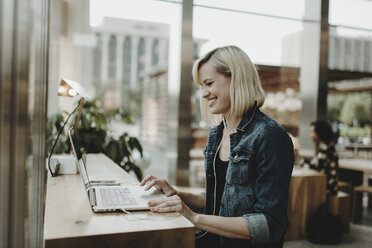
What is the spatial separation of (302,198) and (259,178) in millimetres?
2369

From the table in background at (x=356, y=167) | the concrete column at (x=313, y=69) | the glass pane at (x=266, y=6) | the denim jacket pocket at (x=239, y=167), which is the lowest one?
the table in background at (x=356, y=167)

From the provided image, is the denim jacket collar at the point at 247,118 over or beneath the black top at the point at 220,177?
over

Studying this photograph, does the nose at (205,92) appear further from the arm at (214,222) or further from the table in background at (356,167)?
the table in background at (356,167)

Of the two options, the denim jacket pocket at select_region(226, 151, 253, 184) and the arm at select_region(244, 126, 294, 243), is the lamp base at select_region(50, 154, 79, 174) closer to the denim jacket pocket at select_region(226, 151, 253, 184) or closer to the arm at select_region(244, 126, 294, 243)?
the denim jacket pocket at select_region(226, 151, 253, 184)

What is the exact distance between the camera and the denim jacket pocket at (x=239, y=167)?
120 cm

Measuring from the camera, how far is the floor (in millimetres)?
3146

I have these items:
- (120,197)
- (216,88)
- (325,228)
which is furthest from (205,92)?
(325,228)

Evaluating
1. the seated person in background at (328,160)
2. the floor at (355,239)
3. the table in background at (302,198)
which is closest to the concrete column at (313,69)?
the seated person in background at (328,160)

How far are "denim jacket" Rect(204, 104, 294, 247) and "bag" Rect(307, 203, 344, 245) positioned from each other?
2247 mm

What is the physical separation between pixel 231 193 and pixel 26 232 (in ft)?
2.34

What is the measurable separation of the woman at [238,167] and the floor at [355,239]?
207 centimetres

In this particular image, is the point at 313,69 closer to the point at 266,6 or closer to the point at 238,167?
the point at 266,6

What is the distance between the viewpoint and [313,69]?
4.57 m

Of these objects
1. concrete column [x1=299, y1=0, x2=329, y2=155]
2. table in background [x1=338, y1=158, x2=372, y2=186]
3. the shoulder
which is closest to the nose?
the shoulder
